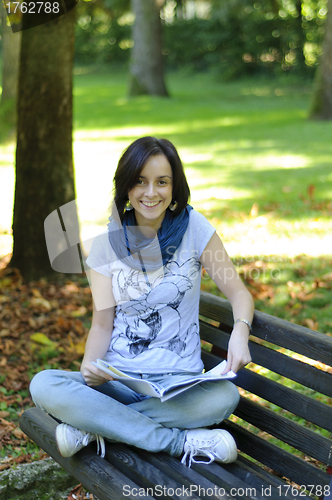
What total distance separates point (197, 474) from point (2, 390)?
1.95m

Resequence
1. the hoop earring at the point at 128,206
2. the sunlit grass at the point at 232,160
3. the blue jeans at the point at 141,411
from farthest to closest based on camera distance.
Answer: the sunlit grass at the point at 232,160 → the hoop earring at the point at 128,206 → the blue jeans at the point at 141,411

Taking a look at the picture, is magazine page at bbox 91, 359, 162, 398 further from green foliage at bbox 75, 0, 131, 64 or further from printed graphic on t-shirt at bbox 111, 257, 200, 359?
green foliage at bbox 75, 0, 131, 64

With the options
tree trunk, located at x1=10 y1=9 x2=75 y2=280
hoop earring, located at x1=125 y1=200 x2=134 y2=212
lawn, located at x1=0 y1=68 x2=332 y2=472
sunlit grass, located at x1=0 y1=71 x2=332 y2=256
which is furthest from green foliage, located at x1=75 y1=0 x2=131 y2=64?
hoop earring, located at x1=125 y1=200 x2=134 y2=212

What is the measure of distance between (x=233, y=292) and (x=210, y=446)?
0.73m

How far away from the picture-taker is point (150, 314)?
260cm

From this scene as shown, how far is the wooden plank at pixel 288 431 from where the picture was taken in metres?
2.21

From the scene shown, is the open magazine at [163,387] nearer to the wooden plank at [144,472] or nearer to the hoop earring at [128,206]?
the wooden plank at [144,472]

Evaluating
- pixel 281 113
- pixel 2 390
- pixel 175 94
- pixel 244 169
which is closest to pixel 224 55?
pixel 175 94

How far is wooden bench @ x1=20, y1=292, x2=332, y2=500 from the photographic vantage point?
2.09 metres

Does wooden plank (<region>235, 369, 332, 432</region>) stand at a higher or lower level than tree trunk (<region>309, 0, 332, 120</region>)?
lower

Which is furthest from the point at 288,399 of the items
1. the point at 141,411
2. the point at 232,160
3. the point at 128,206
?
the point at 232,160

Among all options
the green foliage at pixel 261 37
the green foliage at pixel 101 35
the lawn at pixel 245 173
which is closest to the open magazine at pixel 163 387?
the lawn at pixel 245 173

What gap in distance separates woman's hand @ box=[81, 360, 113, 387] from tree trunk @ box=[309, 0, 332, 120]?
1444 centimetres

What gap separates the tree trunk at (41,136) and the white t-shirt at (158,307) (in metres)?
2.44
